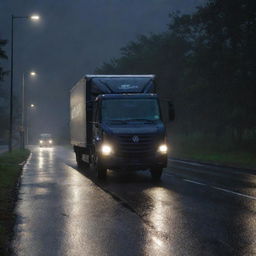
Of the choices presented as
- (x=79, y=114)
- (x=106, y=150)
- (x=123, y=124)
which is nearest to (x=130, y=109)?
(x=123, y=124)

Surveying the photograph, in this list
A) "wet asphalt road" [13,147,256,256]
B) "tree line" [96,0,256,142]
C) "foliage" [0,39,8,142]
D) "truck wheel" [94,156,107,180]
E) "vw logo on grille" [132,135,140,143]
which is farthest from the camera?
"tree line" [96,0,256,142]

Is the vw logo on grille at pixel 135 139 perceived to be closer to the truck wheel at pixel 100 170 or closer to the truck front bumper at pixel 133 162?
the truck front bumper at pixel 133 162

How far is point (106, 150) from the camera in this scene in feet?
51.5

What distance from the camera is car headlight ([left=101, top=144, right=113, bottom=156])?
15.7 m

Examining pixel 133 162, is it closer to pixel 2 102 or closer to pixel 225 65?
pixel 225 65

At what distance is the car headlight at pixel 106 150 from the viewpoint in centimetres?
1566

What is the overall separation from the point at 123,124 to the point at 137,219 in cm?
731

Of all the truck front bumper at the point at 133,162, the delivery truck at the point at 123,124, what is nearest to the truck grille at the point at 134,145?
the delivery truck at the point at 123,124

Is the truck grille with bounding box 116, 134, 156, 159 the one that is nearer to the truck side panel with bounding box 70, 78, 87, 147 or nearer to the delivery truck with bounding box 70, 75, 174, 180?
the delivery truck with bounding box 70, 75, 174, 180

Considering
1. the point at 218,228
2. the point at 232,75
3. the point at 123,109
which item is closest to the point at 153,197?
the point at 218,228

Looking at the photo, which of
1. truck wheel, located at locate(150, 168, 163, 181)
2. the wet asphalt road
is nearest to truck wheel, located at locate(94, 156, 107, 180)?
the wet asphalt road

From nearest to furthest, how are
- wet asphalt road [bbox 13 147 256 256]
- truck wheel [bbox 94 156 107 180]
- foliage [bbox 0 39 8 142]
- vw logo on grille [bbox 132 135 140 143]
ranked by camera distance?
wet asphalt road [bbox 13 147 256 256] < vw logo on grille [bbox 132 135 140 143] < truck wheel [bbox 94 156 107 180] < foliage [bbox 0 39 8 142]

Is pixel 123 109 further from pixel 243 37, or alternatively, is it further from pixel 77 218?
pixel 243 37

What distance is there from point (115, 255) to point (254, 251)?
181 cm
